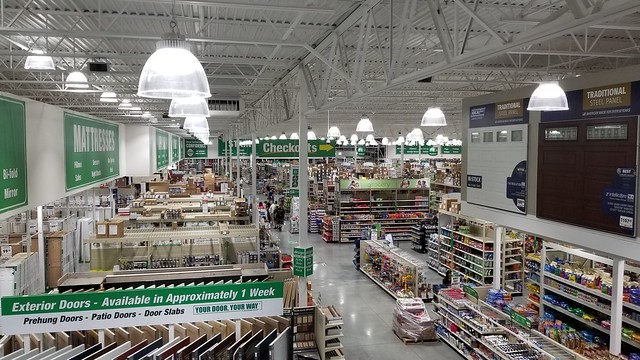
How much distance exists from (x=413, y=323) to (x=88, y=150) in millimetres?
7604

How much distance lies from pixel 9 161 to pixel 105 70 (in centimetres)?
467

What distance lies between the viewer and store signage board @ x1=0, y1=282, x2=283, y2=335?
5551mm

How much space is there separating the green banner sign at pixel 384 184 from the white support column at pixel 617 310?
13230 millimetres

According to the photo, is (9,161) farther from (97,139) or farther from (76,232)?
(76,232)

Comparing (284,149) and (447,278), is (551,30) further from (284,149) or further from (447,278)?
(284,149)

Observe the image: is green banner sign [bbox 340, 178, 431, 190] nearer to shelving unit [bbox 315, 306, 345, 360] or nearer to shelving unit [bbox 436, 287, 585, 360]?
shelving unit [bbox 436, 287, 585, 360]

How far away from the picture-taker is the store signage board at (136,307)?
5.55m

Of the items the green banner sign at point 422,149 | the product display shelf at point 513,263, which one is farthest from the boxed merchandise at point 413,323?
the green banner sign at point 422,149

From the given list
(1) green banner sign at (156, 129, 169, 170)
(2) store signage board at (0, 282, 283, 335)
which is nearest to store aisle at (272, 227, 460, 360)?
(2) store signage board at (0, 282, 283, 335)

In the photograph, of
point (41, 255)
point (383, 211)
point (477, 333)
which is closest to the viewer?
point (477, 333)

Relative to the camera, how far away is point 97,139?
1051 centimetres

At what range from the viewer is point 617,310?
7082mm

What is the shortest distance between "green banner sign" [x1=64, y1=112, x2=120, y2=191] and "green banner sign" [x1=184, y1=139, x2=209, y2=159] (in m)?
21.7

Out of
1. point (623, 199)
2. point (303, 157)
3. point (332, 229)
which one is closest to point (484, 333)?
point (623, 199)
